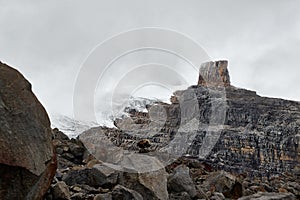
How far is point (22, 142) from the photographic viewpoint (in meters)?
7.62

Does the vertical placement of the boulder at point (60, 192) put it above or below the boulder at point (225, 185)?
below

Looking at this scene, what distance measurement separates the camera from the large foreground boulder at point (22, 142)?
7410 mm

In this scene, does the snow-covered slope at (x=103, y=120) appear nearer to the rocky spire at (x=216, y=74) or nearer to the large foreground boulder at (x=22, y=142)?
the large foreground boulder at (x=22, y=142)

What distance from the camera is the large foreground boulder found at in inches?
292

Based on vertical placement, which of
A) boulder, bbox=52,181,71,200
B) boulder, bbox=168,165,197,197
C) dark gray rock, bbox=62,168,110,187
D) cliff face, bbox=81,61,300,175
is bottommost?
boulder, bbox=52,181,71,200

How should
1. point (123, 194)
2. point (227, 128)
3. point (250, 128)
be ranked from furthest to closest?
point (250, 128)
point (227, 128)
point (123, 194)

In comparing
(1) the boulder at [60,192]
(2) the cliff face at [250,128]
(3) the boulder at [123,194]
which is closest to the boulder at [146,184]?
(3) the boulder at [123,194]

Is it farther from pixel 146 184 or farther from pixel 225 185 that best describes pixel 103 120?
pixel 146 184

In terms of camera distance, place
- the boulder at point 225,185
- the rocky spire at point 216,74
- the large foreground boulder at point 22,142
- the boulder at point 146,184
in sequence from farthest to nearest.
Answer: the rocky spire at point 216,74, the boulder at point 225,185, the boulder at point 146,184, the large foreground boulder at point 22,142

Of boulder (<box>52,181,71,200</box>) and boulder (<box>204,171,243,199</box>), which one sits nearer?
boulder (<box>52,181,71,200</box>)

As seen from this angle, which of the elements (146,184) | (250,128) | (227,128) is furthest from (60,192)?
(250,128)

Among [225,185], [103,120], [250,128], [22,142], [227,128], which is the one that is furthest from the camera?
[250,128]

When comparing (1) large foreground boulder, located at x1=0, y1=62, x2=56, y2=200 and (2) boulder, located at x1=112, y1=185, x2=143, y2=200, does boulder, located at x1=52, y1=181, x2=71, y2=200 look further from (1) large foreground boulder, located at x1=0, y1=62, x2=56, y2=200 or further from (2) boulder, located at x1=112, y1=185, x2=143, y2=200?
(2) boulder, located at x1=112, y1=185, x2=143, y2=200

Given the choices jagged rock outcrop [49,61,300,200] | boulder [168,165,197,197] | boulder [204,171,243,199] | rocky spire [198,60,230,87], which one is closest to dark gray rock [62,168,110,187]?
boulder [168,165,197,197]
